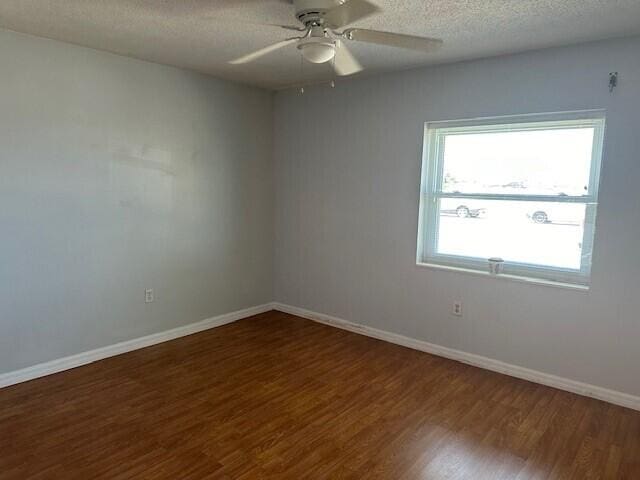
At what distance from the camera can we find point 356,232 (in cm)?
404

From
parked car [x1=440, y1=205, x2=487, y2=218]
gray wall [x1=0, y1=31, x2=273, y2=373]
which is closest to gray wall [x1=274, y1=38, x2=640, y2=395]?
parked car [x1=440, y1=205, x2=487, y2=218]

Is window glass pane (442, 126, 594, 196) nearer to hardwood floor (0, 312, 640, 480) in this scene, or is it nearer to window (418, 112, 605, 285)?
window (418, 112, 605, 285)

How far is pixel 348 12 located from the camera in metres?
2.11

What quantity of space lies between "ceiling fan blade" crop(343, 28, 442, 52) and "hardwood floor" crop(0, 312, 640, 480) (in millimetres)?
2051

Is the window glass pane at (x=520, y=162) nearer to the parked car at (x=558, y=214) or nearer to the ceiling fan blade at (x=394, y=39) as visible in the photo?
the parked car at (x=558, y=214)

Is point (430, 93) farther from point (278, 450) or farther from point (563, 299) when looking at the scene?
point (278, 450)

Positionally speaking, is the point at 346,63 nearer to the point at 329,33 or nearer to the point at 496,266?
the point at 329,33

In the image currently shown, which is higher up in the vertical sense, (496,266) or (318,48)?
(318,48)

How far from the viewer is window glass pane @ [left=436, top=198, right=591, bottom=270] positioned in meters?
3.00

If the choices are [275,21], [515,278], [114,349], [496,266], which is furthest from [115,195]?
[515,278]

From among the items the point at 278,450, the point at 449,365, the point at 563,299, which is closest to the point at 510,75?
the point at 563,299

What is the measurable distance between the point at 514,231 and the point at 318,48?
2.12m

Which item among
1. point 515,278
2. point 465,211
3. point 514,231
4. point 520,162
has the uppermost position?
point 520,162

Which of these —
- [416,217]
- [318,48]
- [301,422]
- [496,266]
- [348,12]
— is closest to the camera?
[318,48]
